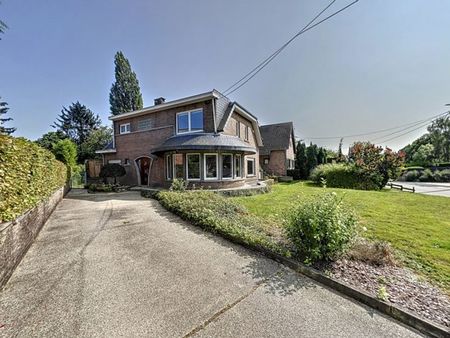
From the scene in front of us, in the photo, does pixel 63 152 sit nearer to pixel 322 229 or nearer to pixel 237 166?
pixel 237 166

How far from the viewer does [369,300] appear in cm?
266

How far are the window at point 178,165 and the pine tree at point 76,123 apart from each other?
3862cm

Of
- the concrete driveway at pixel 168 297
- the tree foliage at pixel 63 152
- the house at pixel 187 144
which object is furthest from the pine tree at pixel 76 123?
the concrete driveway at pixel 168 297

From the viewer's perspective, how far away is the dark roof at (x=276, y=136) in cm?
2402

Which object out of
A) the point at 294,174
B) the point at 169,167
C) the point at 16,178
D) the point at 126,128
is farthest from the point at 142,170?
the point at 294,174

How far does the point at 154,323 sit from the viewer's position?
227 cm

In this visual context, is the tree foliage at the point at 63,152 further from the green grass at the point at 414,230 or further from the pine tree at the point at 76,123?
the pine tree at the point at 76,123

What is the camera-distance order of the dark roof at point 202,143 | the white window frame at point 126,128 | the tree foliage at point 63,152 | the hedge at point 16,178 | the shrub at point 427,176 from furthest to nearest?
1. the shrub at point 427,176
2. the tree foliage at point 63,152
3. the white window frame at point 126,128
4. the dark roof at point 202,143
5. the hedge at point 16,178

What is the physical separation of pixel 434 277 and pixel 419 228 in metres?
3.16

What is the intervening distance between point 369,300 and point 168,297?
105 inches

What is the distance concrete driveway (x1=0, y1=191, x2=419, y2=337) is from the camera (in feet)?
7.28

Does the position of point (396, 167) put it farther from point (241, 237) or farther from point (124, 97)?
point (124, 97)

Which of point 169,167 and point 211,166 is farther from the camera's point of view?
point 169,167

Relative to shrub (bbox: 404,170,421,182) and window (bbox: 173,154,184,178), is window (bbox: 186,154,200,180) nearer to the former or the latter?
window (bbox: 173,154,184,178)
